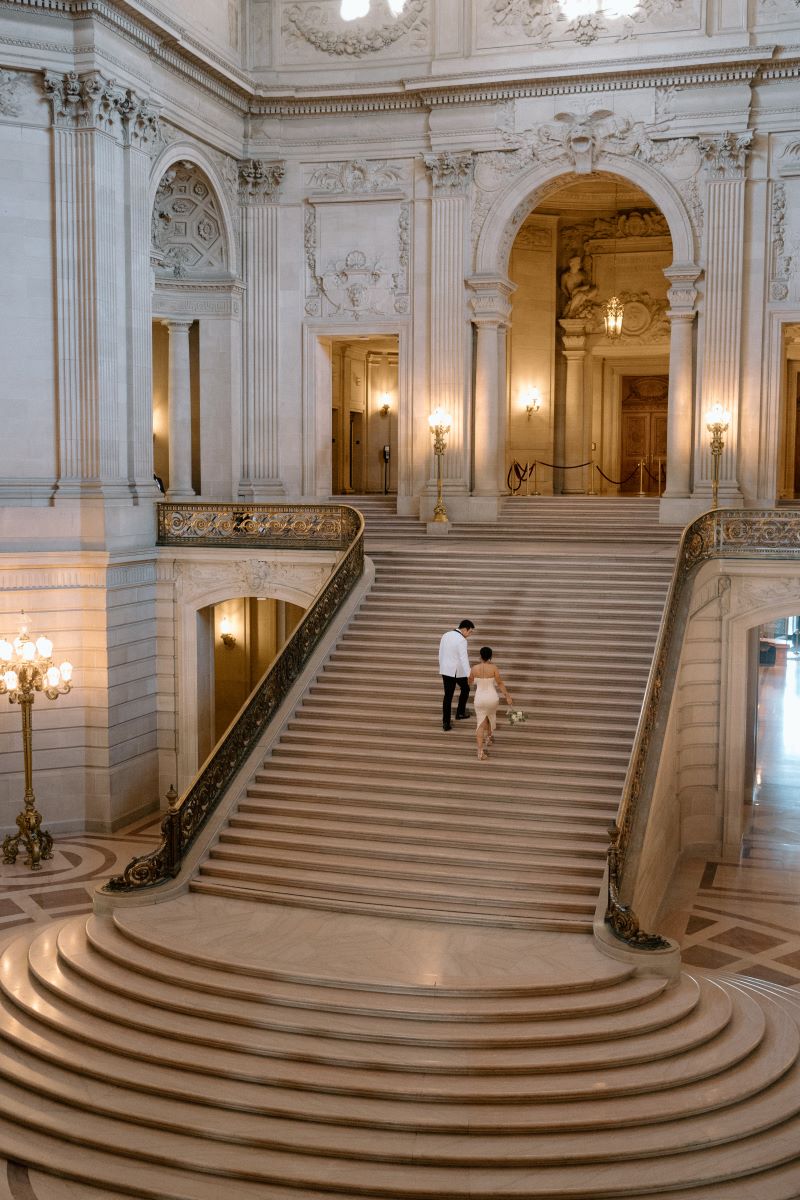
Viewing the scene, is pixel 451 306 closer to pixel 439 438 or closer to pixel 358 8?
pixel 439 438

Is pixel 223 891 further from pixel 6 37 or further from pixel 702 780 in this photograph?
pixel 6 37

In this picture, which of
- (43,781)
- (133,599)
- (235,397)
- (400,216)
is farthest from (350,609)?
(400,216)

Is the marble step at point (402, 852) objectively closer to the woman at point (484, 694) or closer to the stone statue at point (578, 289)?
the woman at point (484, 694)

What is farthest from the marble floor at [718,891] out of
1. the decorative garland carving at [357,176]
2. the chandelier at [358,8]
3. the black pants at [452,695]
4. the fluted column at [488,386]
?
the chandelier at [358,8]

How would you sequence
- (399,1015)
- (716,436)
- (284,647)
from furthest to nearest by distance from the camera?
(716,436), (284,647), (399,1015)

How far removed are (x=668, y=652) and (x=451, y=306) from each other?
28.3 feet

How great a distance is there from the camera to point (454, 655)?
515 inches

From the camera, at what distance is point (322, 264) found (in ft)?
68.5

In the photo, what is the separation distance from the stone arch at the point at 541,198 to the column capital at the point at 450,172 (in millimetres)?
629

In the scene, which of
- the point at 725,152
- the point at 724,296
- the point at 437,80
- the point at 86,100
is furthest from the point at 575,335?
the point at 86,100

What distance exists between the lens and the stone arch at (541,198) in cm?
1916

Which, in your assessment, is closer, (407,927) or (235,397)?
(407,927)

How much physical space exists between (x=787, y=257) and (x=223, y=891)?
13.2 metres

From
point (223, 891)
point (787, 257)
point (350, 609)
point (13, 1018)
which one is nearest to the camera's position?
point (13, 1018)
